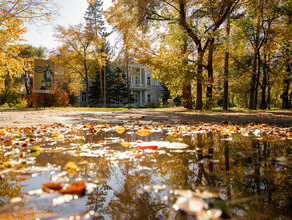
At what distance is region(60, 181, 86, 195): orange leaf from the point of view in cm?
85

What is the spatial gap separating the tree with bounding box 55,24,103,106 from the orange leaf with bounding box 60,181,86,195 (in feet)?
75.0

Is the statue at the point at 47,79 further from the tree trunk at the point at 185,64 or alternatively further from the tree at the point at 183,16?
the tree trunk at the point at 185,64

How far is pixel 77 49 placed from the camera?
25859 millimetres

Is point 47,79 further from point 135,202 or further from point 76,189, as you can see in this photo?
point 135,202

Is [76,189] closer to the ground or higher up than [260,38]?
closer to the ground

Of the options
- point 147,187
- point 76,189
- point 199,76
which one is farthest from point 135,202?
point 199,76

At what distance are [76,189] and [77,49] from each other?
27.5 meters

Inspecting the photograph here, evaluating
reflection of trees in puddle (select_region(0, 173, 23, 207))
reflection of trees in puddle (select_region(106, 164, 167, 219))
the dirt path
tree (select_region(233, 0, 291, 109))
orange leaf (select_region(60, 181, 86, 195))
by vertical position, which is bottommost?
the dirt path

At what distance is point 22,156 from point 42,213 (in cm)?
96

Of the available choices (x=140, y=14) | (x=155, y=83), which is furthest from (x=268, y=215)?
(x=155, y=83)

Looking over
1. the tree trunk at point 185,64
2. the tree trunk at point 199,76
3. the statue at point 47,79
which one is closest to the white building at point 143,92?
the tree trunk at point 185,64

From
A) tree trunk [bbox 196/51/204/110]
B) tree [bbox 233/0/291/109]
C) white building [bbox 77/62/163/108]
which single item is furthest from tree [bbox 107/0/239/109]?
white building [bbox 77/62/163/108]

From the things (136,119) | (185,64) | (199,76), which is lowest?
(136,119)

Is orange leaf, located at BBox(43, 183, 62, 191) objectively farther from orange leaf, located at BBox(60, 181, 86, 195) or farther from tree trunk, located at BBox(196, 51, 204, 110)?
tree trunk, located at BBox(196, 51, 204, 110)
